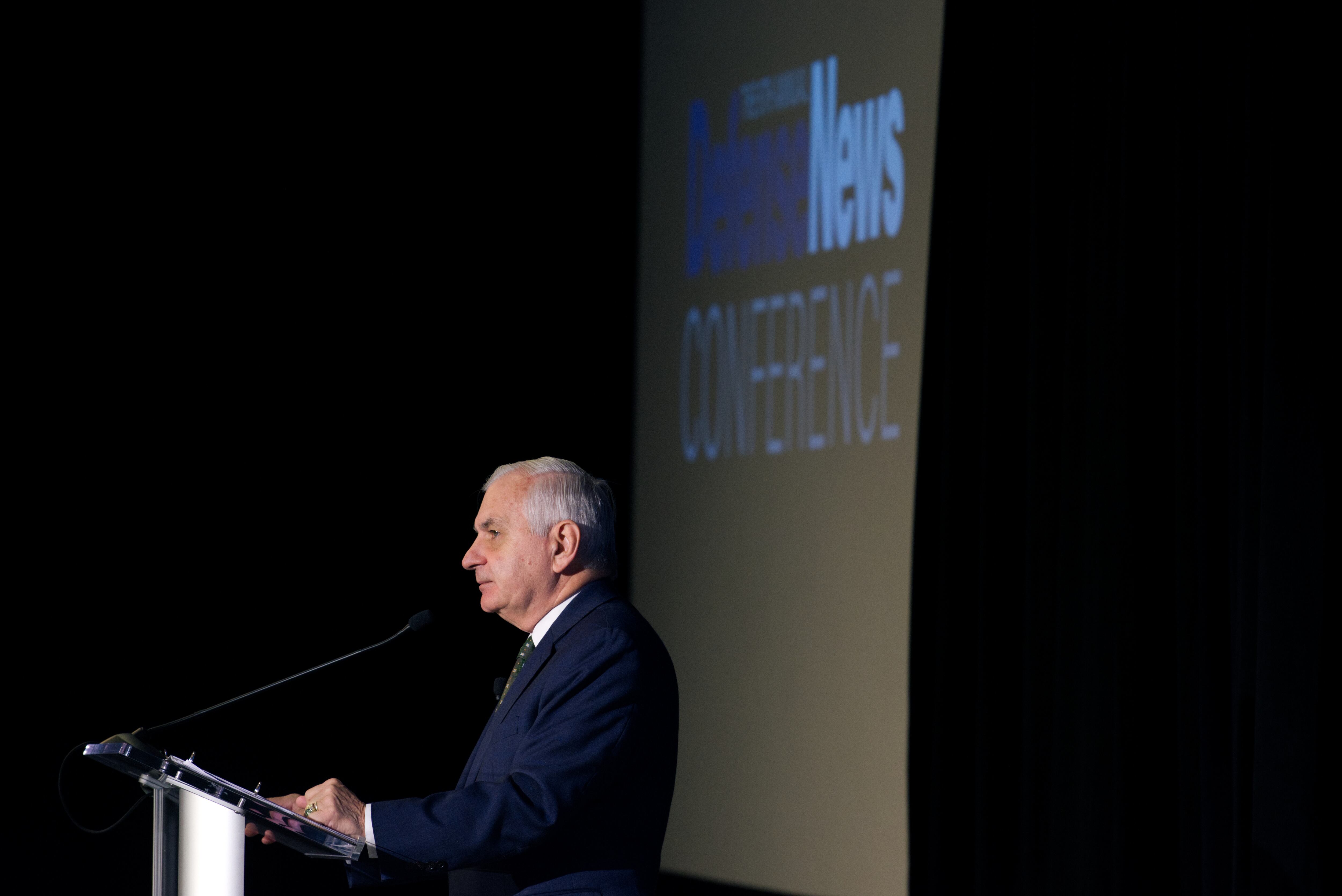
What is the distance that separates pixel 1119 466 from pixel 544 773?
82.4 inches

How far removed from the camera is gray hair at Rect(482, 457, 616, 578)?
243cm

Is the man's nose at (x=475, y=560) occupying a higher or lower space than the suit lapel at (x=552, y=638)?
higher

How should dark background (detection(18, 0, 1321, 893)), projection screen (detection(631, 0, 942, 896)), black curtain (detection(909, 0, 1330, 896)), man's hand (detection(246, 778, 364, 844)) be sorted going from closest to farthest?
1. man's hand (detection(246, 778, 364, 844))
2. black curtain (detection(909, 0, 1330, 896))
3. dark background (detection(18, 0, 1321, 893))
4. projection screen (detection(631, 0, 942, 896))

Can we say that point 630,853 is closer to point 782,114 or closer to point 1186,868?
point 1186,868

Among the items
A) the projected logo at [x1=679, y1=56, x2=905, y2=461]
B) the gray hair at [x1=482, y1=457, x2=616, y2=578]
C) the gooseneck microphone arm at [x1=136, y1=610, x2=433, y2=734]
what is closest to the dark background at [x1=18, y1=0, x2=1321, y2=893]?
the projected logo at [x1=679, y1=56, x2=905, y2=461]

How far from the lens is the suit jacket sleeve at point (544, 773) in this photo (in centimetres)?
206

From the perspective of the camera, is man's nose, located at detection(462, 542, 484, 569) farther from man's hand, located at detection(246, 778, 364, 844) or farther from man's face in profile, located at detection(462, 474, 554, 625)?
man's hand, located at detection(246, 778, 364, 844)

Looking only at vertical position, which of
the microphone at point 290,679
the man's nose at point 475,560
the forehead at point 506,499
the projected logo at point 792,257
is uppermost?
the projected logo at point 792,257

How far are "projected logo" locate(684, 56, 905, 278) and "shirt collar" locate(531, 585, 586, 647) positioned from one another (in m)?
2.53

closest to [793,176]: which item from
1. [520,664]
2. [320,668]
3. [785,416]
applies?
[785,416]

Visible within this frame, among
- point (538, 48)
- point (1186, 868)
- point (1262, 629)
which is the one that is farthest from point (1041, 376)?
point (538, 48)

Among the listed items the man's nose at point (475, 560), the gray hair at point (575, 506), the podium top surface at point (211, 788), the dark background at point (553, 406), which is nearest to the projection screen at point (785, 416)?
the dark background at point (553, 406)

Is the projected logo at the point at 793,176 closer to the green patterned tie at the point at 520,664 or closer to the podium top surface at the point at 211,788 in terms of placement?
the green patterned tie at the point at 520,664

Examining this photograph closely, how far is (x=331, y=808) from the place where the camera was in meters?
2.00
